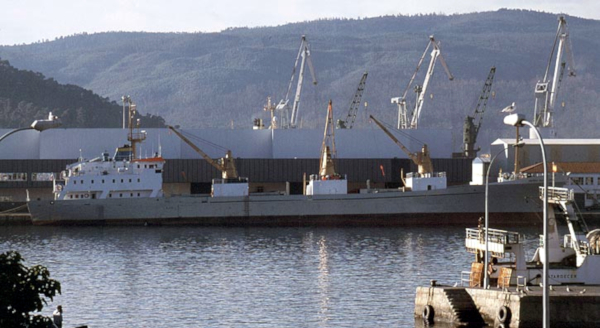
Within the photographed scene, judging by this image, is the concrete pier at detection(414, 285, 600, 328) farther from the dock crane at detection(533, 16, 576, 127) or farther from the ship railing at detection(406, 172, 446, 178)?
the dock crane at detection(533, 16, 576, 127)

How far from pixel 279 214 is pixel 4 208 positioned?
2261 cm

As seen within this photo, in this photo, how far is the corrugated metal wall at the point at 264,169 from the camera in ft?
379

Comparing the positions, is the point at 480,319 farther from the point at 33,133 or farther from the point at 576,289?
the point at 33,133

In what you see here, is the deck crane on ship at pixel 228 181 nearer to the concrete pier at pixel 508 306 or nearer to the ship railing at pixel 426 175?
the ship railing at pixel 426 175

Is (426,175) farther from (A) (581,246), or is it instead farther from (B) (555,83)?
(A) (581,246)

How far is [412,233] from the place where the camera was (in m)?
90.1

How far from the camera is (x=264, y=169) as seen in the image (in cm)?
11662

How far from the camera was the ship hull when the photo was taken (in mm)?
99688

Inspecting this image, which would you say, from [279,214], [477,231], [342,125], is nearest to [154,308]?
[477,231]

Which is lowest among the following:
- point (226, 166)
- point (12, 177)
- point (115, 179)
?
point (115, 179)

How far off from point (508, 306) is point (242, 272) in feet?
79.2

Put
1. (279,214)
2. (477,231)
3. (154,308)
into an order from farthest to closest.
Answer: (279,214)
(154,308)
(477,231)

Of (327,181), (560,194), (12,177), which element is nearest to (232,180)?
(327,181)

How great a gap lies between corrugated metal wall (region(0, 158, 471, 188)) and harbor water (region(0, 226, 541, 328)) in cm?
2049
